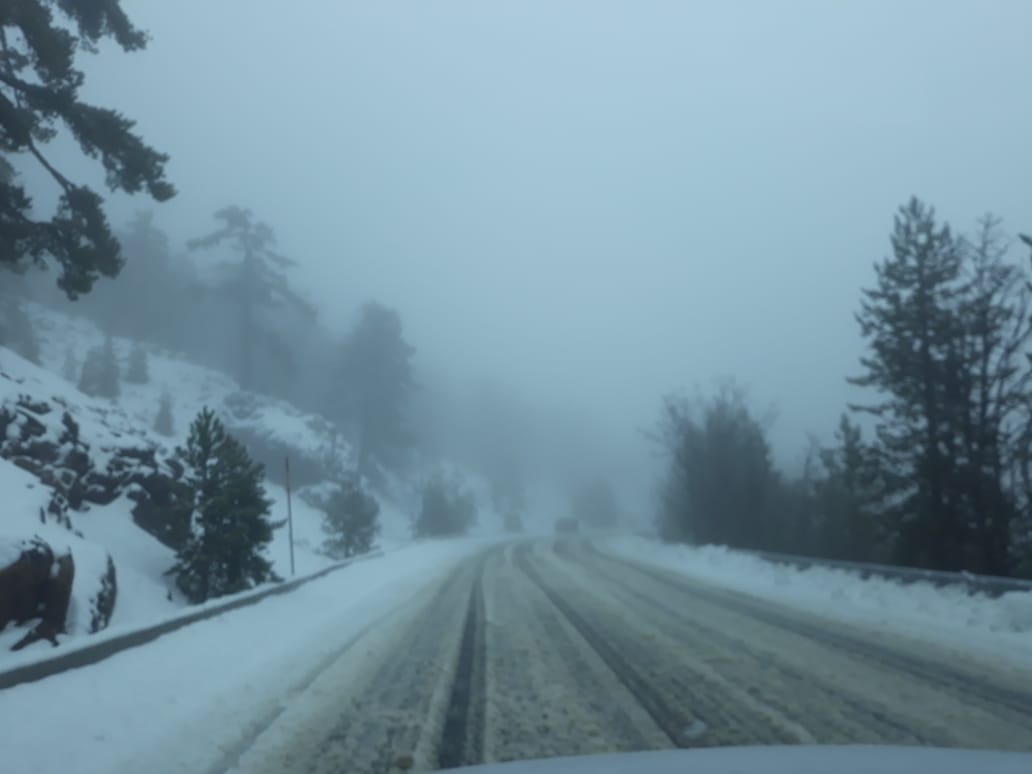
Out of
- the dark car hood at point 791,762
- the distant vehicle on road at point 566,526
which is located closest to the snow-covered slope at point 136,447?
the dark car hood at point 791,762

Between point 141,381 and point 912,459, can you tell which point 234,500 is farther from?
point 141,381

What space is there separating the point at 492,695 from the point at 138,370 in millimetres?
48323

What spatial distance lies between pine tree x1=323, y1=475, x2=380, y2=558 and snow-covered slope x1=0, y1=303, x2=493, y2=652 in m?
1.02

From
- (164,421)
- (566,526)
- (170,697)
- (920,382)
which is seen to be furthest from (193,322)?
(170,697)

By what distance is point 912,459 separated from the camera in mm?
32375

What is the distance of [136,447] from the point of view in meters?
22.0

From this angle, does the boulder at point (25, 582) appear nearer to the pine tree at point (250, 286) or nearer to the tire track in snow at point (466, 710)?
the tire track in snow at point (466, 710)

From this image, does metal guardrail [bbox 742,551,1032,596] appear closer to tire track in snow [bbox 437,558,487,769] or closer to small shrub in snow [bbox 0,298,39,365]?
tire track in snow [bbox 437,558,487,769]

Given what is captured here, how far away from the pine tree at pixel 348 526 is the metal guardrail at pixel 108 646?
25.3m

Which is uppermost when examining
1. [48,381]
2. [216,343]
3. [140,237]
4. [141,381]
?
[140,237]

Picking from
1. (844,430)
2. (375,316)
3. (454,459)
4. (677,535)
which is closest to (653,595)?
(844,430)

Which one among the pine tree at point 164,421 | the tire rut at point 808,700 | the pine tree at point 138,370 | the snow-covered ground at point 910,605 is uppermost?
the pine tree at point 138,370

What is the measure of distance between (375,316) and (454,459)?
33.3 meters

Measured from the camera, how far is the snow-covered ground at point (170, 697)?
6.71 meters
